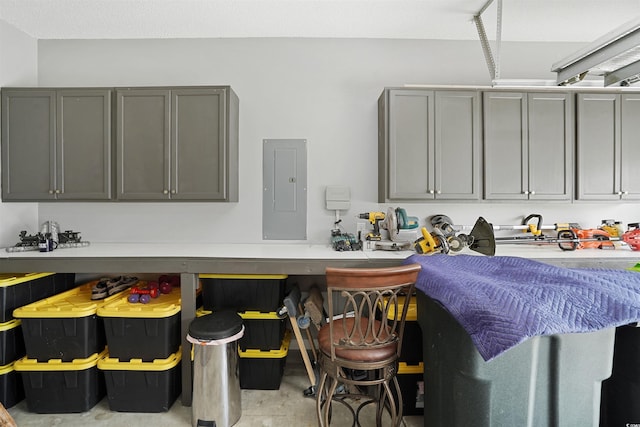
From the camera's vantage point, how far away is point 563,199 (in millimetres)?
2566

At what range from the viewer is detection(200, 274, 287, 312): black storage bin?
2.16m

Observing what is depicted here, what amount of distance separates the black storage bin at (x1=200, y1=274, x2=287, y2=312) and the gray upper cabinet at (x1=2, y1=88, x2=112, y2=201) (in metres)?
1.30

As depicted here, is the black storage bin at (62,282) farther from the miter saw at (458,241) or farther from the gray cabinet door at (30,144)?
the miter saw at (458,241)

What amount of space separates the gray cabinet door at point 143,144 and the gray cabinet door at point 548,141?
123 inches

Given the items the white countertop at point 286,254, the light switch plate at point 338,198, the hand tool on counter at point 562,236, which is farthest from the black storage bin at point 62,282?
the hand tool on counter at point 562,236

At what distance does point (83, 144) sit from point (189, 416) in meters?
2.33

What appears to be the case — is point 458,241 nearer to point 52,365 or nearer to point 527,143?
point 527,143

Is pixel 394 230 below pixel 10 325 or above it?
above

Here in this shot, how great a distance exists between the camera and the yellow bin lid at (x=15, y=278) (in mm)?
2004

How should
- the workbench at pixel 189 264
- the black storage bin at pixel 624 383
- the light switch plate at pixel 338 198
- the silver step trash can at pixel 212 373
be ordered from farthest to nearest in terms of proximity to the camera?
the light switch plate at pixel 338 198 < the workbench at pixel 189 264 < the silver step trash can at pixel 212 373 < the black storage bin at pixel 624 383

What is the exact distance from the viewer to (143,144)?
98.0 inches

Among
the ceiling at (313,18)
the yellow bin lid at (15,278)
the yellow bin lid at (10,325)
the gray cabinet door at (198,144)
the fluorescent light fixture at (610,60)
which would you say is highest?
the ceiling at (313,18)

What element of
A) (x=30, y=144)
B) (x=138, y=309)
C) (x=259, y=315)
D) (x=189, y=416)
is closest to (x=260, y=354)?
(x=259, y=315)

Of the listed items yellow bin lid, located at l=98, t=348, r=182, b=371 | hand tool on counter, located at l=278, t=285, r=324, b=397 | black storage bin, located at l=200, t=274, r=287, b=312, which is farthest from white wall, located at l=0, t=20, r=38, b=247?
hand tool on counter, located at l=278, t=285, r=324, b=397
